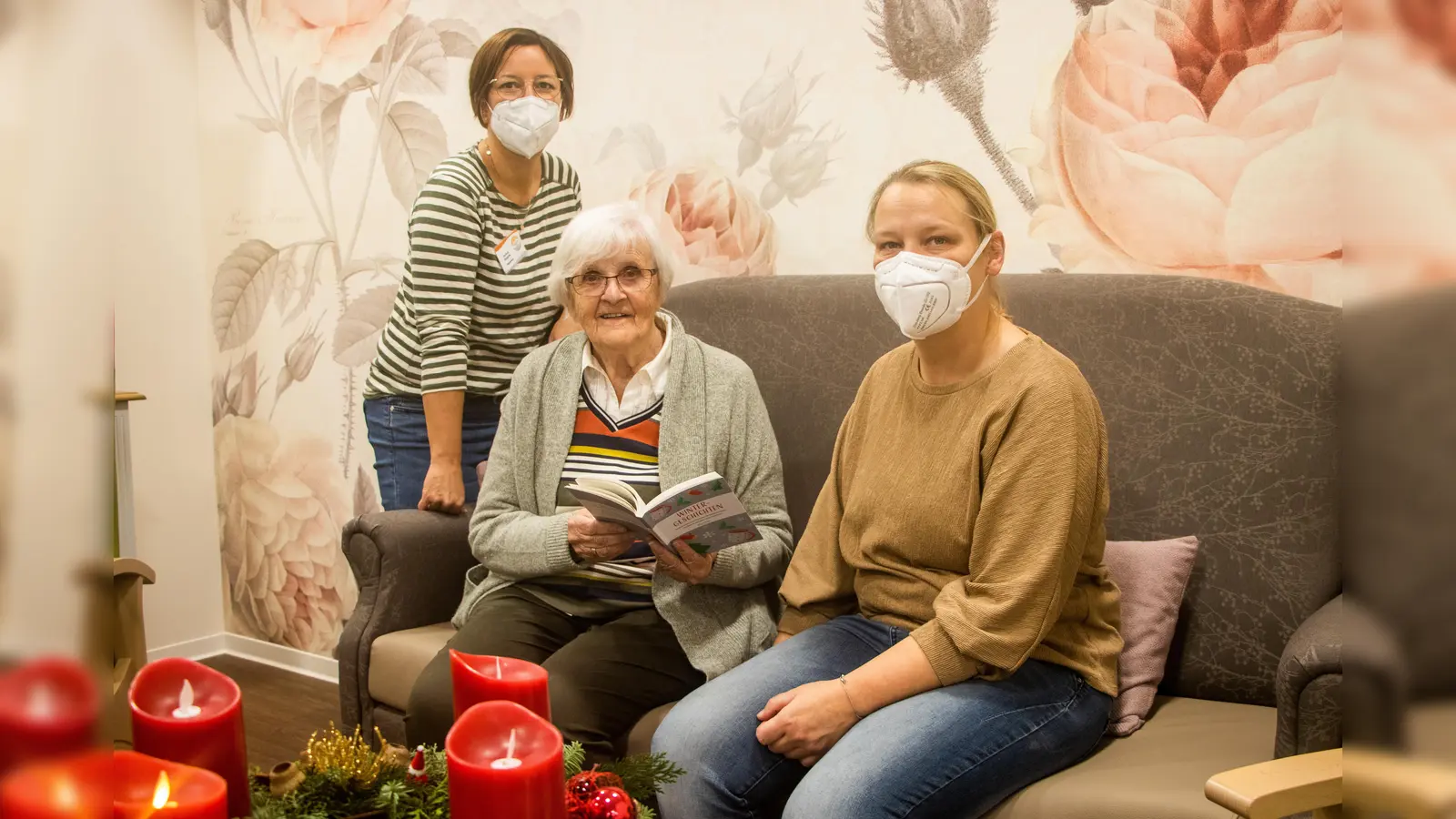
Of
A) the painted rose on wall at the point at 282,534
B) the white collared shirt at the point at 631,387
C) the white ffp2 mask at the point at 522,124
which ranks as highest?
the white ffp2 mask at the point at 522,124

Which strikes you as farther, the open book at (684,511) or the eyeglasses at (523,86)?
the eyeglasses at (523,86)

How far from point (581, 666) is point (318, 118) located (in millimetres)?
2225

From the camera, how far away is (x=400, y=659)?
6.92 feet

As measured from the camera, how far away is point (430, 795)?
1122 millimetres

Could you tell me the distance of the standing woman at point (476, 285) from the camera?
243cm

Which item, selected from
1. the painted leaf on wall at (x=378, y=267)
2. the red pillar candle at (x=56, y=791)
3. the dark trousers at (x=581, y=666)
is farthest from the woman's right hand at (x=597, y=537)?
the red pillar candle at (x=56, y=791)

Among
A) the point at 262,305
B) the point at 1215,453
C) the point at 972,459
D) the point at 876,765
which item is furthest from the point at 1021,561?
the point at 262,305

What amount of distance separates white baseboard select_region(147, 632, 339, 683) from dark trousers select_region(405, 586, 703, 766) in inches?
67.2

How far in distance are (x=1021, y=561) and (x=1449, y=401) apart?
4.59 ft

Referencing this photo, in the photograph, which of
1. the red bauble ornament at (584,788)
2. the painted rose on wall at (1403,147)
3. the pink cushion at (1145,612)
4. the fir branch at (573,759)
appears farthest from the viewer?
the pink cushion at (1145,612)

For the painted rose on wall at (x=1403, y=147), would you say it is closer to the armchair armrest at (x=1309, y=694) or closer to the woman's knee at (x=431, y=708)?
the armchair armrest at (x=1309, y=694)

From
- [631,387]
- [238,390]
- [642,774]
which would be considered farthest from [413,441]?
[642,774]

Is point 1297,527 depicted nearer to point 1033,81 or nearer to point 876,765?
point 876,765

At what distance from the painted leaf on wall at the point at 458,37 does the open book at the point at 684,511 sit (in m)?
1.69
